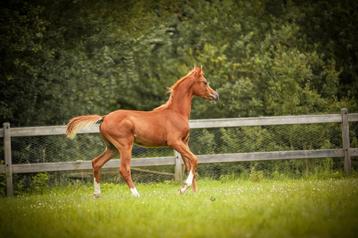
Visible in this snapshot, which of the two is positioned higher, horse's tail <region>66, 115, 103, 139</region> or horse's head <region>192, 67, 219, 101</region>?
horse's head <region>192, 67, 219, 101</region>

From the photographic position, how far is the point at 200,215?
7609mm

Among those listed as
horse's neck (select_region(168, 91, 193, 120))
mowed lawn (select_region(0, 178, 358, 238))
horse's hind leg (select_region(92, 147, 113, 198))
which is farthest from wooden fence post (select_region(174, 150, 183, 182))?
mowed lawn (select_region(0, 178, 358, 238))

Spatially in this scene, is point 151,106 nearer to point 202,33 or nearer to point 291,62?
point 202,33

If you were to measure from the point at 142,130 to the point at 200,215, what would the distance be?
3468 mm

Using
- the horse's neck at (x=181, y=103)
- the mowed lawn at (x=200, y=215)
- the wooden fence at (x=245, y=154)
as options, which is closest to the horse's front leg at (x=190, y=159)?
the mowed lawn at (x=200, y=215)

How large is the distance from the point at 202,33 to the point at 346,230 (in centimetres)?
1375

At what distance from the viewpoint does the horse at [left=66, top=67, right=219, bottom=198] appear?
1054 cm

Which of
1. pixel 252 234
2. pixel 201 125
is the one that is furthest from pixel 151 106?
pixel 252 234

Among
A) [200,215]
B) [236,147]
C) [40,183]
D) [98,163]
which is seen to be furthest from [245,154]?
[200,215]

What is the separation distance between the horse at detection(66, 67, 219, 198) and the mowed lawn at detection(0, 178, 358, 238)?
0.87 metres

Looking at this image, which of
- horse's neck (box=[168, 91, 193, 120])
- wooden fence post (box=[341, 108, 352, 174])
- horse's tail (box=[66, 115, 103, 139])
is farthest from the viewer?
wooden fence post (box=[341, 108, 352, 174])

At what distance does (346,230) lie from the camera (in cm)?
648

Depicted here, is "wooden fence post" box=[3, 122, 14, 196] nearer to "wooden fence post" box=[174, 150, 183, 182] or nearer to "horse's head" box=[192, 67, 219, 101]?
"wooden fence post" box=[174, 150, 183, 182]

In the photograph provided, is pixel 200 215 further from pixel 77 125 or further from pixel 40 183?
pixel 40 183
